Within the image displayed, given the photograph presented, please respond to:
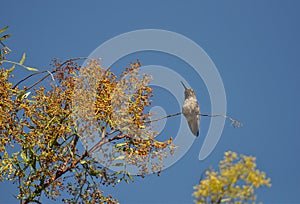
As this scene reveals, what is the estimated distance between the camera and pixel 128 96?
4.65 meters

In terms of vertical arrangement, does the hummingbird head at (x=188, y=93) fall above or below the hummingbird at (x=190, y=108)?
above

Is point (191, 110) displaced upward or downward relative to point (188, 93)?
downward

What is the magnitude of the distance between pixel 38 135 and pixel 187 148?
4.72 ft

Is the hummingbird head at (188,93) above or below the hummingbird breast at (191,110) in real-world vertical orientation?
above

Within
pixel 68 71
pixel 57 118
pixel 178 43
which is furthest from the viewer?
pixel 178 43

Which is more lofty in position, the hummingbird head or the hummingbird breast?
the hummingbird head

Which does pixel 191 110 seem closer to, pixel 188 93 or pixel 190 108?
pixel 190 108

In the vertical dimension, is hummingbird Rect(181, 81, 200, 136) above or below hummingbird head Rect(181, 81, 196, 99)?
below

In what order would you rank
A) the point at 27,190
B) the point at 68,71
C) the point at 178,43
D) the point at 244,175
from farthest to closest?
1. the point at 178,43
2. the point at 68,71
3. the point at 27,190
4. the point at 244,175

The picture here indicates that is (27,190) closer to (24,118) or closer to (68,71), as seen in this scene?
(24,118)

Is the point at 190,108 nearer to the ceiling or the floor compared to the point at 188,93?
nearer to the floor

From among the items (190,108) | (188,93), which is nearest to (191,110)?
(190,108)

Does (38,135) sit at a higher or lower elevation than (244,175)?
higher

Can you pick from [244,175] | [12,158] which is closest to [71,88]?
[12,158]
